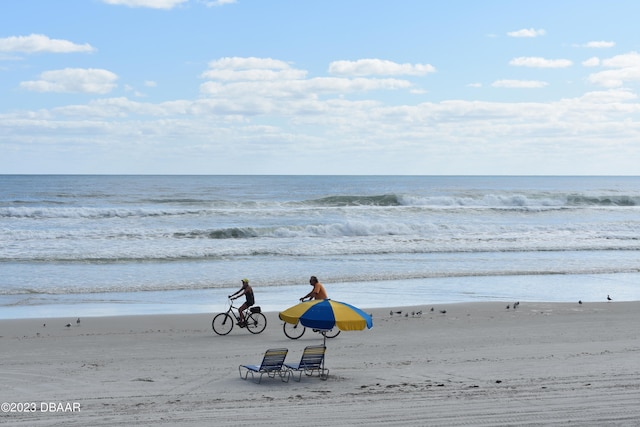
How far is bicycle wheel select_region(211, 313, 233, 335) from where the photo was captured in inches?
646

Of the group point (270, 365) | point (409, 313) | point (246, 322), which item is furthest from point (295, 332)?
point (270, 365)

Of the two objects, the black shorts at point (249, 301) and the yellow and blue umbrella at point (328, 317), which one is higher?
the yellow and blue umbrella at point (328, 317)

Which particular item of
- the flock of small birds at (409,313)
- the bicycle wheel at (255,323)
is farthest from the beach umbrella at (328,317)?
the flock of small birds at (409,313)

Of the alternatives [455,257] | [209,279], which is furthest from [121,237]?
[455,257]

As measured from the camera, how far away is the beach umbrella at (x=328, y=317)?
1220 cm

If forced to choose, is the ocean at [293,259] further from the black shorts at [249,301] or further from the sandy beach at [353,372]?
the sandy beach at [353,372]

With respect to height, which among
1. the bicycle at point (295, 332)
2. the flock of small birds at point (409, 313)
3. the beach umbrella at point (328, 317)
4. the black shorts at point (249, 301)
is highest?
the beach umbrella at point (328, 317)

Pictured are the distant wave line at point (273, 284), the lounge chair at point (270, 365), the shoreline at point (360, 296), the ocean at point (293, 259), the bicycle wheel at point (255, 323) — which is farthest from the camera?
the distant wave line at point (273, 284)

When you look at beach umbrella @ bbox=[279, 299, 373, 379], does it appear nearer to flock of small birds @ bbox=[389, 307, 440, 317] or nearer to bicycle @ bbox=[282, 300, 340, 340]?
bicycle @ bbox=[282, 300, 340, 340]

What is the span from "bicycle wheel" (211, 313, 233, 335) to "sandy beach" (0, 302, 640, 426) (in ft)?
0.95

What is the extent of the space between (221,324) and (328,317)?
5028 mm

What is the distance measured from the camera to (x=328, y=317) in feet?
40.1

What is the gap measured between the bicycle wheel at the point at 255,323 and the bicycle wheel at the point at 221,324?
0.44 meters

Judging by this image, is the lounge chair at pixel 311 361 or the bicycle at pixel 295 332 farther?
the bicycle at pixel 295 332
